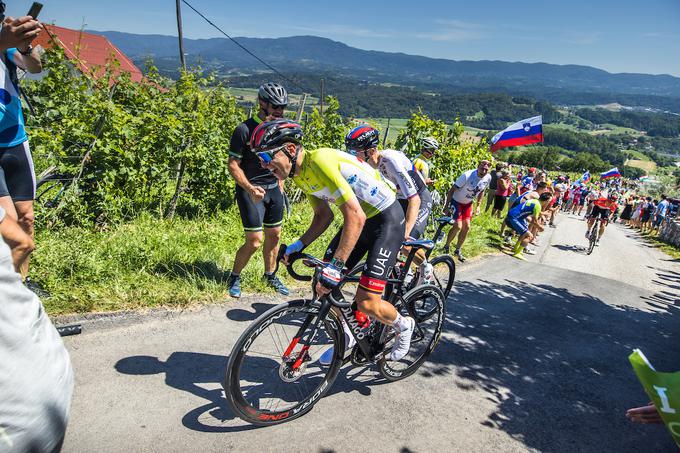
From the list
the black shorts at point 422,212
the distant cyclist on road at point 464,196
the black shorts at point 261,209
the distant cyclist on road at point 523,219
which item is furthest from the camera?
the distant cyclist on road at point 523,219

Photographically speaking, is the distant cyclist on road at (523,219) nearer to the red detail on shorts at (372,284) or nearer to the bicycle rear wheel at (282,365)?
the red detail on shorts at (372,284)

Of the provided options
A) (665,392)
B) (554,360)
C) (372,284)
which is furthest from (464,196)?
(665,392)

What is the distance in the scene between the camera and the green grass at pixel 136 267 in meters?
4.21

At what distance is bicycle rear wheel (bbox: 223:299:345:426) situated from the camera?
2.94 metres

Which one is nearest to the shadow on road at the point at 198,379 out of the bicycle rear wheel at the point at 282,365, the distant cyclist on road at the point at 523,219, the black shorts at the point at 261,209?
the bicycle rear wheel at the point at 282,365

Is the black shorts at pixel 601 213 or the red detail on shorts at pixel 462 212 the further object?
the black shorts at pixel 601 213

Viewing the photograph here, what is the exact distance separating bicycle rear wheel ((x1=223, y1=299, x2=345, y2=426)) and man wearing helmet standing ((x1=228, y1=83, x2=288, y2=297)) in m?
1.79

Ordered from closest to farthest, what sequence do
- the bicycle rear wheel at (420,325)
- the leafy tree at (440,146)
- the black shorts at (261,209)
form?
the bicycle rear wheel at (420,325) < the black shorts at (261,209) < the leafy tree at (440,146)

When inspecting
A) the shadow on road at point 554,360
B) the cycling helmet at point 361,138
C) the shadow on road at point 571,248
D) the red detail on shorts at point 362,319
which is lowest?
the shadow on road at point 571,248

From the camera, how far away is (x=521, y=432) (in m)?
→ 3.57

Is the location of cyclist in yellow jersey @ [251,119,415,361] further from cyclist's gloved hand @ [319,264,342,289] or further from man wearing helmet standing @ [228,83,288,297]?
man wearing helmet standing @ [228,83,288,297]

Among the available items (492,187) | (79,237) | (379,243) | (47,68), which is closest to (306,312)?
(379,243)

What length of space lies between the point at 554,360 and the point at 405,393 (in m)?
2.36

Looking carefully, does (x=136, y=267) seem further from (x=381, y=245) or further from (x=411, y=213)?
(x=411, y=213)
